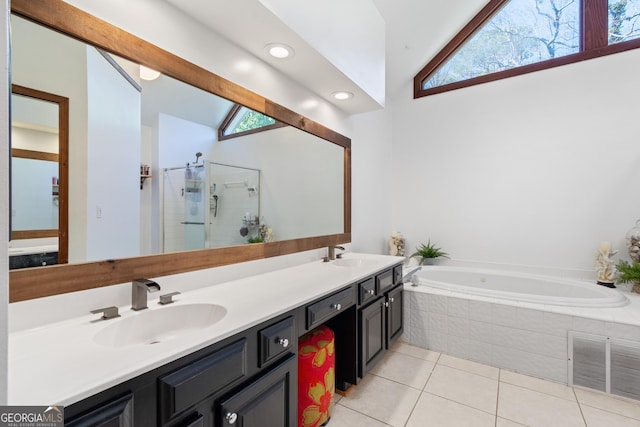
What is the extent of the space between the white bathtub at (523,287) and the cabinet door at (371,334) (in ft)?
2.40

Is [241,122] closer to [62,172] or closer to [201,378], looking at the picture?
[62,172]

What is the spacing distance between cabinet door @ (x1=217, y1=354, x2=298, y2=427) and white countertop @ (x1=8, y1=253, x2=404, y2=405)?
223 mm

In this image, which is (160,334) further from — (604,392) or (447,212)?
(447,212)

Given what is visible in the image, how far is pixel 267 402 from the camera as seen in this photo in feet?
3.61

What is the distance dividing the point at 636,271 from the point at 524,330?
4.01 ft

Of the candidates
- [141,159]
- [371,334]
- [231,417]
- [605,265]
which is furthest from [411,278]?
[141,159]

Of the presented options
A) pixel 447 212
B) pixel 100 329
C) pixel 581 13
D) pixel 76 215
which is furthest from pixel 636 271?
pixel 76 215

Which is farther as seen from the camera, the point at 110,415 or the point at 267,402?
the point at 267,402

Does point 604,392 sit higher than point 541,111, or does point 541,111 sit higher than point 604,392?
point 541,111

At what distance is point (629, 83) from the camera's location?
2.70 m

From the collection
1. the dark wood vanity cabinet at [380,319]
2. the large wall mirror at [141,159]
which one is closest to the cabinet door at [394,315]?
the dark wood vanity cabinet at [380,319]

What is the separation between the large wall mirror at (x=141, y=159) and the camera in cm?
102

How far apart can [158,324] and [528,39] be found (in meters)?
4.28

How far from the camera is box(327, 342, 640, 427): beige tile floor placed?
5.50ft
